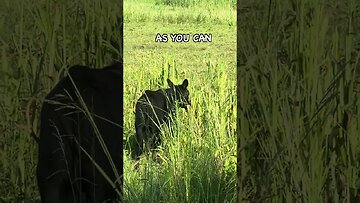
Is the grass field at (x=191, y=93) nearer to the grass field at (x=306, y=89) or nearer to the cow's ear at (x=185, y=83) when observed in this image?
the cow's ear at (x=185, y=83)

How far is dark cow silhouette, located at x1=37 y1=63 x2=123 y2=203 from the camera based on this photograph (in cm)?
172

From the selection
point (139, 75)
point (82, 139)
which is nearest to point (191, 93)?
point (139, 75)

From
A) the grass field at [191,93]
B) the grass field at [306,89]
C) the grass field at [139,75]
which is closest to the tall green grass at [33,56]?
the grass field at [139,75]

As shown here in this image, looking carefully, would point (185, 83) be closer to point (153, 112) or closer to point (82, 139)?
point (153, 112)

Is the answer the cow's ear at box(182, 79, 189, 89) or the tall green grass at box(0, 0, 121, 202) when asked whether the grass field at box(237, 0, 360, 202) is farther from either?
the tall green grass at box(0, 0, 121, 202)

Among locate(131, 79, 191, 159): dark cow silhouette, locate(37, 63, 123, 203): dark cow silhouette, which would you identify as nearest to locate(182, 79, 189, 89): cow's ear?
locate(131, 79, 191, 159): dark cow silhouette

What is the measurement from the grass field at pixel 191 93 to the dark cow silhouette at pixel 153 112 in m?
0.02

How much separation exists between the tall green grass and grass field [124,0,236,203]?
0.12 metres

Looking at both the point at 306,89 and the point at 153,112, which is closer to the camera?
the point at 306,89

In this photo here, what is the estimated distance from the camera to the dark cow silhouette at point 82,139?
1.72 meters

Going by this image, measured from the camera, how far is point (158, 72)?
1.89 meters

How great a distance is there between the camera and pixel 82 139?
1729 mm

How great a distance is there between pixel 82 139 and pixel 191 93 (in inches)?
12.6

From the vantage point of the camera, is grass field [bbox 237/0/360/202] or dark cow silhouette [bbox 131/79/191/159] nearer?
grass field [bbox 237/0/360/202]
